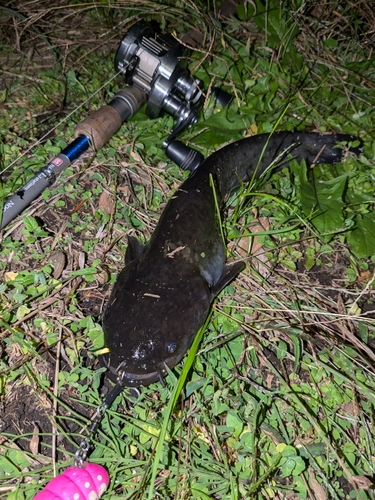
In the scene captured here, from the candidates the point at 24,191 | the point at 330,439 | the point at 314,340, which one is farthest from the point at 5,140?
the point at 330,439

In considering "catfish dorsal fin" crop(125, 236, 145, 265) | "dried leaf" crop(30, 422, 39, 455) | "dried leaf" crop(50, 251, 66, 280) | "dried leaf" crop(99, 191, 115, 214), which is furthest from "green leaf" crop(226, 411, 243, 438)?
"dried leaf" crop(99, 191, 115, 214)

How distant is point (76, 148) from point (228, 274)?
1.45 meters

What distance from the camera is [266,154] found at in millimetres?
3119

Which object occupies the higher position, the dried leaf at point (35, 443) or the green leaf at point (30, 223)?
the green leaf at point (30, 223)

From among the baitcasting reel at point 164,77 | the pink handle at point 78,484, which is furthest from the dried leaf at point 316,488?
Answer: the baitcasting reel at point 164,77

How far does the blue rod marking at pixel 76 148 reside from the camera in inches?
118

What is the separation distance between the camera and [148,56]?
3074mm

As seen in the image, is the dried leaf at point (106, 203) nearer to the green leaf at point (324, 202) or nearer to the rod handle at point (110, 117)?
the rod handle at point (110, 117)

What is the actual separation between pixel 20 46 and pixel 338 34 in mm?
3275

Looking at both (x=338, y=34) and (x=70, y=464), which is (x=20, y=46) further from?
(x=70, y=464)

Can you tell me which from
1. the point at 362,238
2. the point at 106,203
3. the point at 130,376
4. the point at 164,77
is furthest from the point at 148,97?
the point at 130,376

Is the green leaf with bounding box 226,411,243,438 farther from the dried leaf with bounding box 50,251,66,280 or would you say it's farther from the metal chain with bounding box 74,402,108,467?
the dried leaf with bounding box 50,251,66,280

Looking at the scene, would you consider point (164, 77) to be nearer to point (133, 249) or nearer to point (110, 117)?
point (110, 117)

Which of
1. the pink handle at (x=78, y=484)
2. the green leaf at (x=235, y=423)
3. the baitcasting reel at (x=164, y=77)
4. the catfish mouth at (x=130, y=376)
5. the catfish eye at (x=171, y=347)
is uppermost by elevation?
the baitcasting reel at (x=164, y=77)
